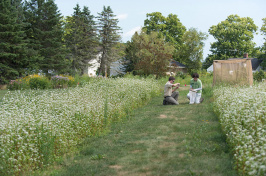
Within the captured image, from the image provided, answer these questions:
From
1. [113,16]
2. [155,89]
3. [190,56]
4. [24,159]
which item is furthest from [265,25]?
[24,159]

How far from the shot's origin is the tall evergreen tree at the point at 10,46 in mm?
22383

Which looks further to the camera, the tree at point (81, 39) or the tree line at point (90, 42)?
the tree at point (81, 39)

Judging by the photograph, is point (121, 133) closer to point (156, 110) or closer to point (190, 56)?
point (156, 110)

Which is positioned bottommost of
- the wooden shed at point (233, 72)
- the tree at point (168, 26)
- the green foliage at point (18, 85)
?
the green foliage at point (18, 85)

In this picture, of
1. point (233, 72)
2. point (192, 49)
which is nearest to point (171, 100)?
point (233, 72)

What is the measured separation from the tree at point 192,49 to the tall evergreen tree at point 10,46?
34200 mm

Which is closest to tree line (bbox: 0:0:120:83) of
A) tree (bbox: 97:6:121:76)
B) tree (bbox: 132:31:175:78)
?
tree (bbox: 97:6:121:76)

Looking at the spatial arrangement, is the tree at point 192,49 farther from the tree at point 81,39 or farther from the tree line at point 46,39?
the tree at point 81,39

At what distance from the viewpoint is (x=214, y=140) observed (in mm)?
5840

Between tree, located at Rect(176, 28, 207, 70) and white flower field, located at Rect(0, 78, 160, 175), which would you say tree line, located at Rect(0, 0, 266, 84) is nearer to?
tree, located at Rect(176, 28, 207, 70)

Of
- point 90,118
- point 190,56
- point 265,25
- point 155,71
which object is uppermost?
point 265,25

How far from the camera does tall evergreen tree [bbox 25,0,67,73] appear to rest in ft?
98.4

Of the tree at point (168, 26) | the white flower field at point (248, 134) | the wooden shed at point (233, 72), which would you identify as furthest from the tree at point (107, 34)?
the white flower field at point (248, 134)

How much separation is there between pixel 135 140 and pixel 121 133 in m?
0.79
